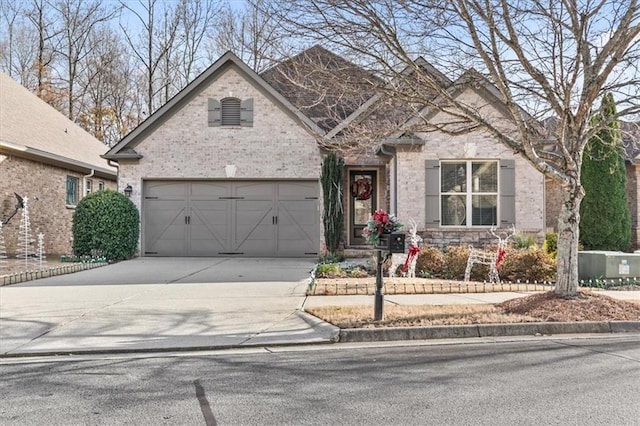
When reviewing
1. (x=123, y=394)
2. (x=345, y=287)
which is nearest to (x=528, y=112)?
(x=345, y=287)

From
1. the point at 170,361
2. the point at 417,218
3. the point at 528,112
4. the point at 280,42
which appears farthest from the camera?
the point at 417,218

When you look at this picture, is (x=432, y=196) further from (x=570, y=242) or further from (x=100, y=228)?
(x=100, y=228)

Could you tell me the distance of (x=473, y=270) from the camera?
1246 centimetres

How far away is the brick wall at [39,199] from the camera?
17.6 m

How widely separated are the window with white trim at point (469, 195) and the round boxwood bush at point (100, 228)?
9.19 meters

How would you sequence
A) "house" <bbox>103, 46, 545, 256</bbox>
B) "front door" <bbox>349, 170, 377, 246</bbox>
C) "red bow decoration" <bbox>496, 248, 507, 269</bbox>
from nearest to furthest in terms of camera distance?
"red bow decoration" <bbox>496, 248, 507, 269</bbox> → "house" <bbox>103, 46, 545, 256</bbox> → "front door" <bbox>349, 170, 377, 246</bbox>

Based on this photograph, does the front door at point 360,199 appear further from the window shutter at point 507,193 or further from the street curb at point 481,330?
the street curb at point 481,330

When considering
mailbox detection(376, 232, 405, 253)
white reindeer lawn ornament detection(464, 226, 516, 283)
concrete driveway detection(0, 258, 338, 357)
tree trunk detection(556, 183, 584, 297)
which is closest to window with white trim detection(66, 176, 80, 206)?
concrete driveway detection(0, 258, 338, 357)

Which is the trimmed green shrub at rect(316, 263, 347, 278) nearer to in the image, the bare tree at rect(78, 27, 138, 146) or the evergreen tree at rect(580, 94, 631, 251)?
the evergreen tree at rect(580, 94, 631, 251)

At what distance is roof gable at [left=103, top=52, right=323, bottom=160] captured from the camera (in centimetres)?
1734

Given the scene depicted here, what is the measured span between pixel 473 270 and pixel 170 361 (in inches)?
317

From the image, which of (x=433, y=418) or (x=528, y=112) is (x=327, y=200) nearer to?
(x=528, y=112)

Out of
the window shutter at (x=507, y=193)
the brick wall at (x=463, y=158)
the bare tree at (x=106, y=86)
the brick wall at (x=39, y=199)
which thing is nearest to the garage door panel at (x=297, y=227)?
the brick wall at (x=463, y=158)

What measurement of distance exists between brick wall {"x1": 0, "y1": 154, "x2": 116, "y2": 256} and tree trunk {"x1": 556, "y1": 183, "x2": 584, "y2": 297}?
52.0 feet
